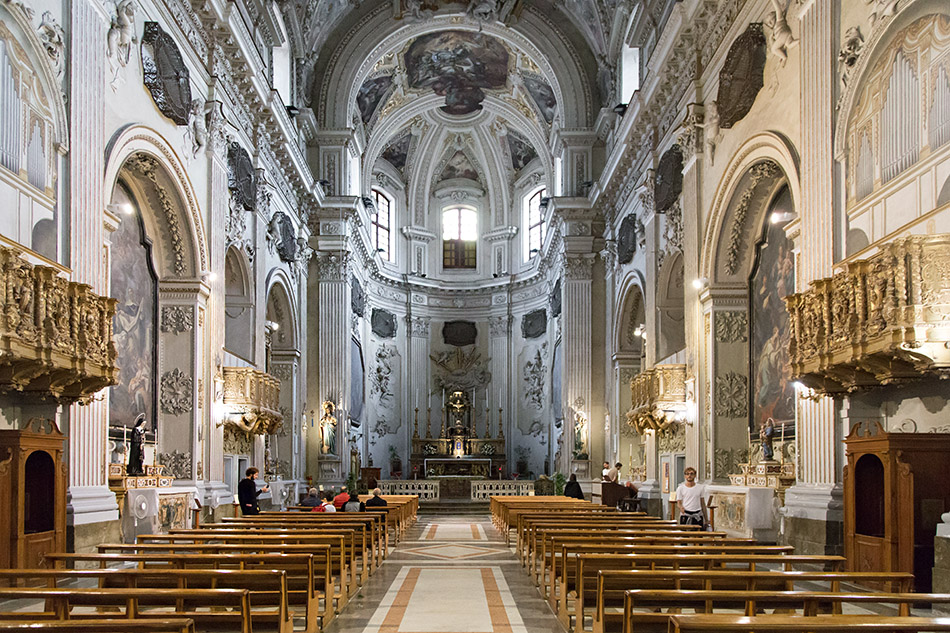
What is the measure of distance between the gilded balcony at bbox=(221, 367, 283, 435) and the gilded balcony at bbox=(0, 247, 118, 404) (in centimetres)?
834

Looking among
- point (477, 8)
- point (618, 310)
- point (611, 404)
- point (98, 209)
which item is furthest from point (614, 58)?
point (98, 209)

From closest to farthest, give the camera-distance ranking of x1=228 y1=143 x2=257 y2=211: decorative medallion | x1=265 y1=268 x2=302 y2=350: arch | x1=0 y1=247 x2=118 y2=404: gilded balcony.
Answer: x1=0 y1=247 x2=118 y2=404: gilded balcony → x1=228 y1=143 x2=257 y2=211: decorative medallion → x1=265 y1=268 x2=302 y2=350: arch

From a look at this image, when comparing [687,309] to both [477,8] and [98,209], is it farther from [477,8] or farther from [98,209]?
[477,8]

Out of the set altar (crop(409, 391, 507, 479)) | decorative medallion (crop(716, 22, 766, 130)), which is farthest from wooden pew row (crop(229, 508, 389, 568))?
altar (crop(409, 391, 507, 479))

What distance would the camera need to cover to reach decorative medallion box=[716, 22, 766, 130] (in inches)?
585

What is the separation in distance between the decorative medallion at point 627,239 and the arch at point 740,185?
8061 mm

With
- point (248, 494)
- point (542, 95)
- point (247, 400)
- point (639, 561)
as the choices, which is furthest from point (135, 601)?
point (542, 95)

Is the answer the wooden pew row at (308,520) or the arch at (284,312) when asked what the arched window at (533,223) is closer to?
the arch at (284,312)

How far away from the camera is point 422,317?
141 feet

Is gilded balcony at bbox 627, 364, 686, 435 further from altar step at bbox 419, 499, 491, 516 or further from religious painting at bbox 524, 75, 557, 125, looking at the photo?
religious painting at bbox 524, 75, 557, 125

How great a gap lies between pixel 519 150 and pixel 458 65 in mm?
6991

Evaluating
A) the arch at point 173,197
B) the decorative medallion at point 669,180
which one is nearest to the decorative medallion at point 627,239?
the decorative medallion at point 669,180

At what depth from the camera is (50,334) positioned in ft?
31.1

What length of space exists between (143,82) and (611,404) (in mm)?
18119
